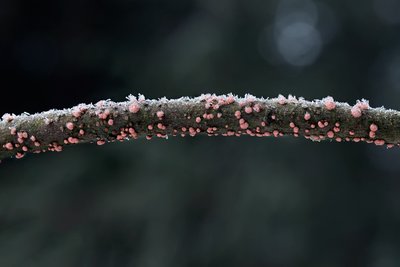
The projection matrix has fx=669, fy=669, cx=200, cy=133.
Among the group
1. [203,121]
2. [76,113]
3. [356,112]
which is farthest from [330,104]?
[76,113]

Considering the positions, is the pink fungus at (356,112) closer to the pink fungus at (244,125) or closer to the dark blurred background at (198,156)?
the pink fungus at (244,125)

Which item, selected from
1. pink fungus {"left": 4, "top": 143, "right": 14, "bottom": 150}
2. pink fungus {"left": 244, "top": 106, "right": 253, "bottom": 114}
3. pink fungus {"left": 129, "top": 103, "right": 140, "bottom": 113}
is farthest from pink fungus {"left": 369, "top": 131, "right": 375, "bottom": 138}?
pink fungus {"left": 4, "top": 143, "right": 14, "bottom": 150}

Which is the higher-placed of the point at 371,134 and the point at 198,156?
the point at 198,156

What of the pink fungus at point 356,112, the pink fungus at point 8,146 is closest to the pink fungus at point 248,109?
the pink fungus at point 356,112

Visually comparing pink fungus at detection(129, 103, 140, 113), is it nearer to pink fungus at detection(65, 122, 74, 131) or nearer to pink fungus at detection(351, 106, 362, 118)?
pink fungus at detection(65, 122, 74, 131)

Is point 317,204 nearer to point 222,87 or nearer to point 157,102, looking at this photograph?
point 222,87

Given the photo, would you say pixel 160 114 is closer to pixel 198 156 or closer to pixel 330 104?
pixel 330 104
